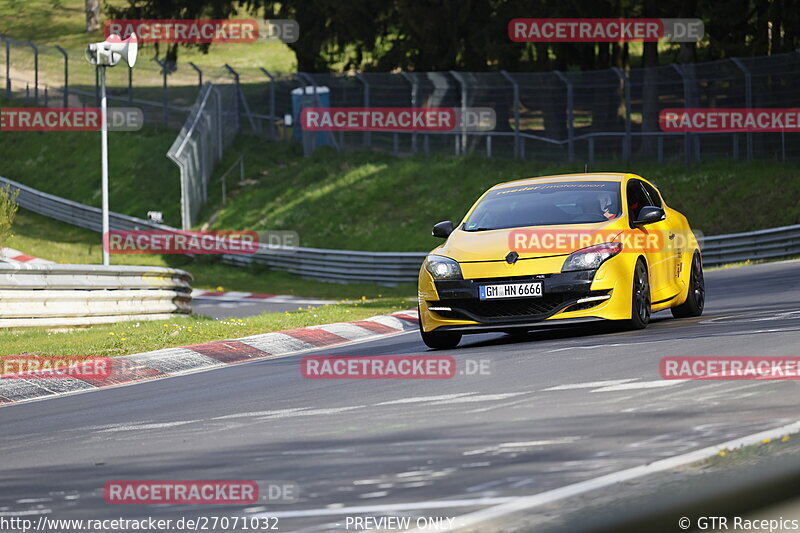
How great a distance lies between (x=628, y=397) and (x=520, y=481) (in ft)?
8.07

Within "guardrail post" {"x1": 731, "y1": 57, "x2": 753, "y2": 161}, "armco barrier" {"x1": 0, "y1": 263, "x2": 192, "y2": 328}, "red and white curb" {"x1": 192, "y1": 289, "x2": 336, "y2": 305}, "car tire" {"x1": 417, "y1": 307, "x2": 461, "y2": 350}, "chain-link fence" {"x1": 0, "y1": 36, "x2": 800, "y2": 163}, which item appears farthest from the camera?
"chain-link fence" {"x1": 0, "y1": 36, "x2": 800, "y2": 163}

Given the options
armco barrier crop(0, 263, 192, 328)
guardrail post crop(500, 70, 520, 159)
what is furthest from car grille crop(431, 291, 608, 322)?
guardrail post crop(500, 70, 520, 159)

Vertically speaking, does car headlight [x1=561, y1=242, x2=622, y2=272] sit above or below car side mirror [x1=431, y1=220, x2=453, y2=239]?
below

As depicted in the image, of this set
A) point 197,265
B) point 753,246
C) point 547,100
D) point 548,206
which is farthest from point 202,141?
point 548,206

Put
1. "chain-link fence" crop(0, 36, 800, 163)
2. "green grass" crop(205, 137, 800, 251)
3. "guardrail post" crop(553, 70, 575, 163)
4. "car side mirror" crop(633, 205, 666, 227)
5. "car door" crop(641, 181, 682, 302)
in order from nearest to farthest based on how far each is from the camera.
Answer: "car side mirror" crop(633, 205, 666, 227) < "car door" crop(641, 181, 682, 302) < "green grass" crop(205, 137, 800, 251) < "chain-link fence" crop(0, 36, 800, 163) < "guardrail post" crop(553, 70, 575, 163)

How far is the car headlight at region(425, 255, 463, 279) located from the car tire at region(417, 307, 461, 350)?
1.50 feet

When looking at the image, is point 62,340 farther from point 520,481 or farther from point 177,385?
point 520,481

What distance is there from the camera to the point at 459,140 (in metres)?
40.8

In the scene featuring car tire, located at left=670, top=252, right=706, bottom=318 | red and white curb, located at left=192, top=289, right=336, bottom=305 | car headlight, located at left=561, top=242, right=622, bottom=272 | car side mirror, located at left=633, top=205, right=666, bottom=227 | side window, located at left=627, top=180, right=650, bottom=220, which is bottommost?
red and white curb, located at left=192, top=289, right=336, bottom=305

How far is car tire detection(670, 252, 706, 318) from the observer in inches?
555

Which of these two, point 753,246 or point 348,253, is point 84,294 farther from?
point 348,253

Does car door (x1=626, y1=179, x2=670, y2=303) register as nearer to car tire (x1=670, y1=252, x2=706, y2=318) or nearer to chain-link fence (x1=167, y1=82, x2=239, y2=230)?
car tire (x1=670, y1=252, x2=706, y2=318)

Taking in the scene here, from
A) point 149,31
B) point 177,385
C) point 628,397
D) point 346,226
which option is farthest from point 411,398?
point 149,31

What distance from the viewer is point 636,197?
14.0 m
